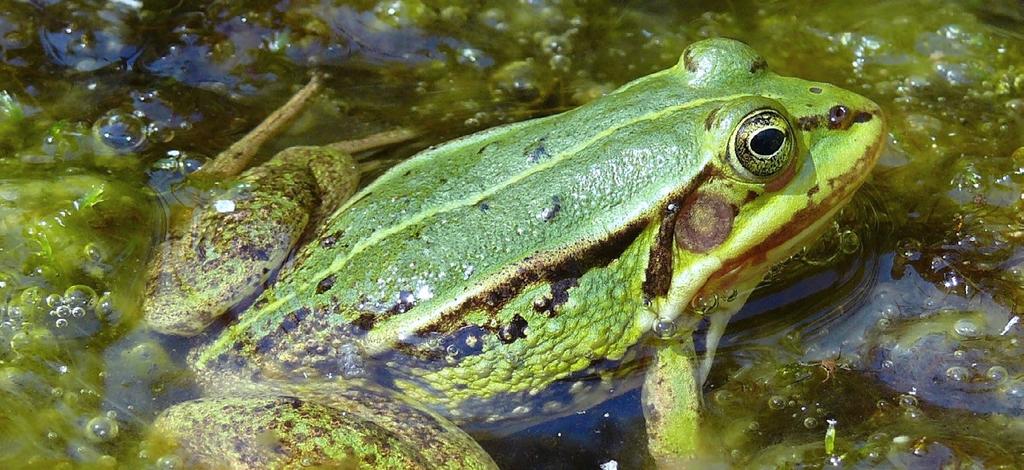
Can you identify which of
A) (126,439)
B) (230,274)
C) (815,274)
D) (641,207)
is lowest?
(126,439)

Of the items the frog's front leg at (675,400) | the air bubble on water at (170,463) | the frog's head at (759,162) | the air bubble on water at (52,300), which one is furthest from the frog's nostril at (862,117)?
the air bubble on water at (52,300)

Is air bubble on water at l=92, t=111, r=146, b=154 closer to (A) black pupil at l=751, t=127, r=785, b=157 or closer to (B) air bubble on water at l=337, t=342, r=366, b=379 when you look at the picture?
(B) air bubble on water at l=337, t=342, r=366, b=379

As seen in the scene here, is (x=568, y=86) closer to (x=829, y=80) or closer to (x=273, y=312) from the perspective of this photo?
(x=829, y=80)

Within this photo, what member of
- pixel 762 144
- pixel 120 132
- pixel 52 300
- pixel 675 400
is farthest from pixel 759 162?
pixel 120 132

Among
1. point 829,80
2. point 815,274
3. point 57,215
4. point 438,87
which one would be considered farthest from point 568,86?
point 57,215

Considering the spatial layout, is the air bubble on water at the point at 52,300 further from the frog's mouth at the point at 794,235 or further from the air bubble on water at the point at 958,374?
the air bubble on water at the point at 958,374

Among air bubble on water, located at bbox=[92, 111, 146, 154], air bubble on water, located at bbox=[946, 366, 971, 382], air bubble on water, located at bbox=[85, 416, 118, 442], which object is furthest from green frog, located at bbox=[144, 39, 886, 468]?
air bubble on water, located at bbox=[92, 111, 146, 154]

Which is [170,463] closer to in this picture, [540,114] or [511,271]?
[511,271]

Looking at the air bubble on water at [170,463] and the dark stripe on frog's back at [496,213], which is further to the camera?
the air bubble on water at [170,463]
